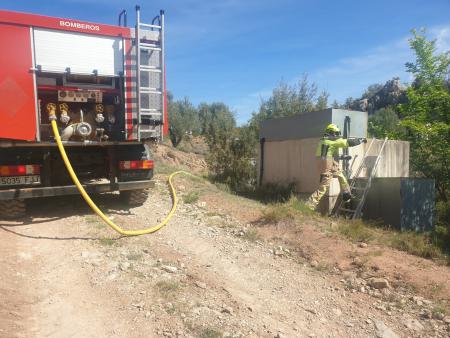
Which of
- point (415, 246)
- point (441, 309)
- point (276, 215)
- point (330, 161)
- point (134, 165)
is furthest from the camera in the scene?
point (330, 161)

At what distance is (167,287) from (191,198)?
3.92 m

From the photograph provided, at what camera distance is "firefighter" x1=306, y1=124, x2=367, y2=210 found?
817 centimetres

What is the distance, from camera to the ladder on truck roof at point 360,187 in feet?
28.1

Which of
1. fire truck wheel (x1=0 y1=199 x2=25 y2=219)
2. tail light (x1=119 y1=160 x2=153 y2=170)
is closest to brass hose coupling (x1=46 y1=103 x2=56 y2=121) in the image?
tail light (x1=119 y1=160 x2=153 y2=170)

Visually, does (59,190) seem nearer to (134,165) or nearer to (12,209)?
(12,209)

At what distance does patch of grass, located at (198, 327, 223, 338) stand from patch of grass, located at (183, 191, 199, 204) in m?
4.56

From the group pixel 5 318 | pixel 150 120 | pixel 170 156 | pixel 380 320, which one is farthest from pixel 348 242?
pixel 170 156

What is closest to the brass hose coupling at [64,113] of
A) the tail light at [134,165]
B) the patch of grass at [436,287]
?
the tail light at [134,165]

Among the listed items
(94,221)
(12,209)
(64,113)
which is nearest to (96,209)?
(94,221)

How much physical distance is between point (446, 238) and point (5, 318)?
25.5 feet

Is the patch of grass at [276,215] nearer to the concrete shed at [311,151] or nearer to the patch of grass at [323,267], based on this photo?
the patch of grass at [323,267]

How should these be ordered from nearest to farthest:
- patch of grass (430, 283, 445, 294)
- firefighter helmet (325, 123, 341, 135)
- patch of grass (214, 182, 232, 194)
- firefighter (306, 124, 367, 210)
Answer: patch of grass (430, 283, 445, 294) → firefighter (306, 124, 367, 210) → firefighter helmet (325, 123, 341, 135) → patch of grass (214, 182, 232, 194)

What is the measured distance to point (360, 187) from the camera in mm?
8945

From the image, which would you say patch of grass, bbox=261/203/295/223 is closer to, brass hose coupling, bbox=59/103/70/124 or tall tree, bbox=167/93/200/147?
brass hose coupling, bbox=59/103/70/124
